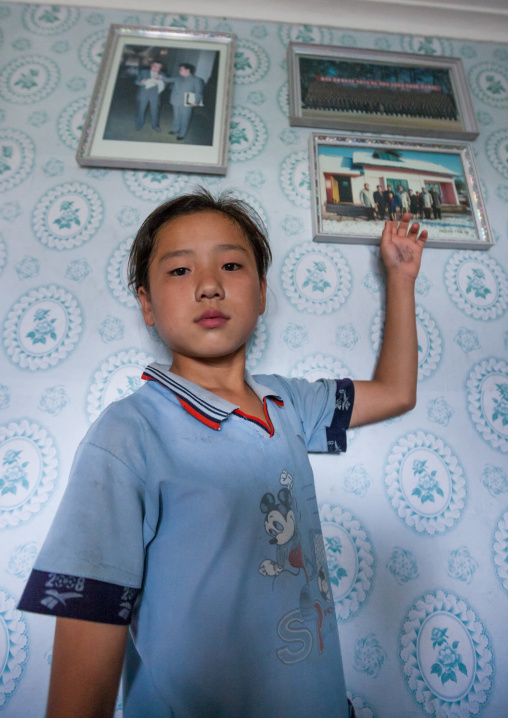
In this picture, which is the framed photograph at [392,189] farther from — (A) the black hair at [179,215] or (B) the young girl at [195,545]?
(B) the young girl at [195,545]

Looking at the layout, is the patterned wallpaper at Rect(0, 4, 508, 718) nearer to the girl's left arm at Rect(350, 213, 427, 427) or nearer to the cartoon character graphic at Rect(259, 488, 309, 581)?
the girl's left arm at Rect(350, 213, 427, 427)

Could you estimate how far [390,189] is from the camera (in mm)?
884

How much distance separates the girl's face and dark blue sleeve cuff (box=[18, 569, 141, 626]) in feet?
1.02

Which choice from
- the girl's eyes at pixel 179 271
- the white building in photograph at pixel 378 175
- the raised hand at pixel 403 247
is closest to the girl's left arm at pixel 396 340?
the raised hand at pixel 403 247

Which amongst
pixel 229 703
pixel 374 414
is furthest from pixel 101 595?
pixel 374 414

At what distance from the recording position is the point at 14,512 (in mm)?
648

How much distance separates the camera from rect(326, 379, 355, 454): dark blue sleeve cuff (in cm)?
67

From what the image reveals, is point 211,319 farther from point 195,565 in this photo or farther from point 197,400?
point 195,565

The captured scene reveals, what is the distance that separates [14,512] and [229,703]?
1.43 feet

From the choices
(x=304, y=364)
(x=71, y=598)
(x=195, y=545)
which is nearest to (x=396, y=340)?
(x=304, y=364)

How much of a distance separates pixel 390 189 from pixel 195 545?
80 centimetres

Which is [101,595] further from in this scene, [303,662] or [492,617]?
[492,617]

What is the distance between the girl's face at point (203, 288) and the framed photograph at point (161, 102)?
0.95 feet

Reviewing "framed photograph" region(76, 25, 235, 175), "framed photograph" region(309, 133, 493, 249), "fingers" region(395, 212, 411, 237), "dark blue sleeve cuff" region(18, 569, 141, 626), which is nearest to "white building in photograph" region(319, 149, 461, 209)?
"framed photograph" region(309, 133, 493, 249)
